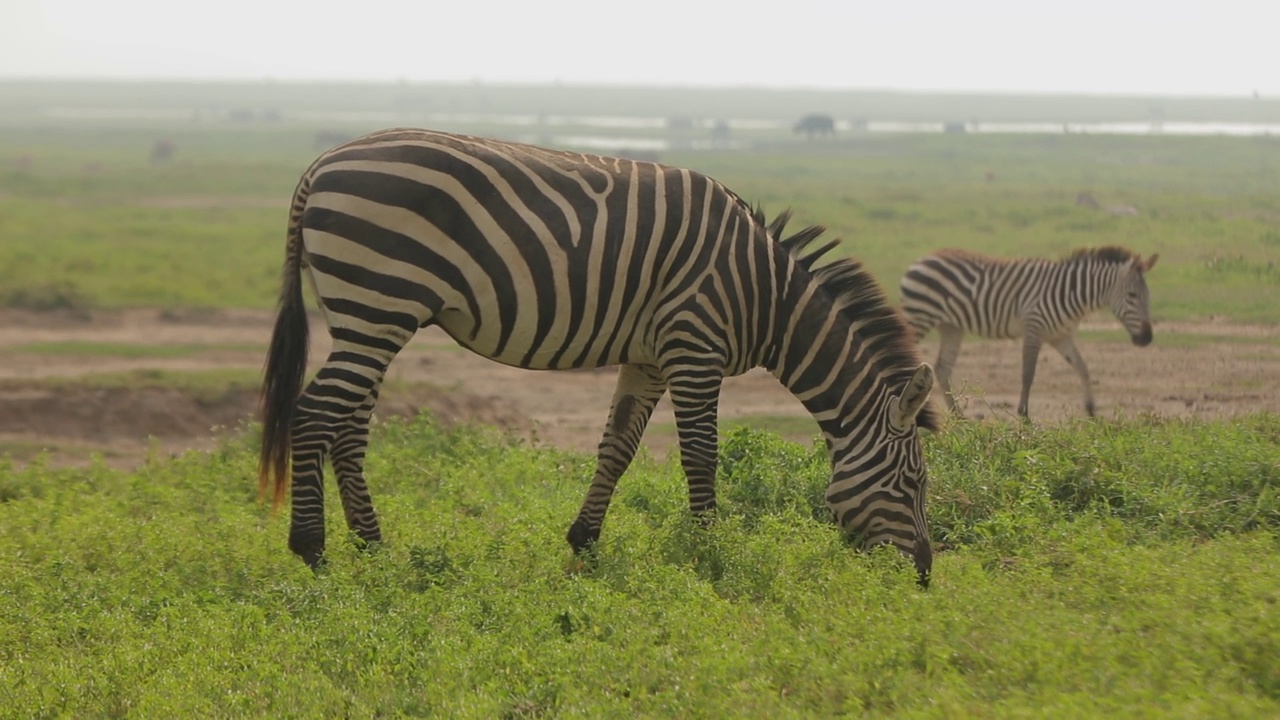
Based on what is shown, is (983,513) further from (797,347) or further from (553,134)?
(553,134)

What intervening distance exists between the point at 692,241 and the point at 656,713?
113 inches

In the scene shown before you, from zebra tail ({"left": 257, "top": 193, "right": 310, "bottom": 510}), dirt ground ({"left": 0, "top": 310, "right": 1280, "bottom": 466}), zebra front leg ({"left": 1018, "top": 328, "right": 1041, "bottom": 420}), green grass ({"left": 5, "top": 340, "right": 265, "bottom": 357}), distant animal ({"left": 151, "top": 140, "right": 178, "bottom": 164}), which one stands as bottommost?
distant animal ({"left": 151, "top": 140, "right": 178, "bottom": 164})

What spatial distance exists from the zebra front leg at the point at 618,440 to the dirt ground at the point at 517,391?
3431 millimetres

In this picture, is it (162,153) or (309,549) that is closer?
(309,549)

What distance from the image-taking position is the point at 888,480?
22.9 ft

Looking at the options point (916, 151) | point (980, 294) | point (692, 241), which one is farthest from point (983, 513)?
point (916, 151)

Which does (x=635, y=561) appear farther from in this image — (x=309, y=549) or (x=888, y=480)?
(x=309, y=549)

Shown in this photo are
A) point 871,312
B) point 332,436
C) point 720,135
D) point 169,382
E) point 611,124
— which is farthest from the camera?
point 611,124

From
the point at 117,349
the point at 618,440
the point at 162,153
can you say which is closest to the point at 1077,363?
the point at 618,440

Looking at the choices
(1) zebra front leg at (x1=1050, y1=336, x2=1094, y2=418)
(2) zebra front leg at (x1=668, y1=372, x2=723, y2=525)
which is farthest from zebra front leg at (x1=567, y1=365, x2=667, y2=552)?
(1) zebra front leg at (x1=1050, y1=336, x2=1094, y2=418)

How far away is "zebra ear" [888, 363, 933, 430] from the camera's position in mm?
6673

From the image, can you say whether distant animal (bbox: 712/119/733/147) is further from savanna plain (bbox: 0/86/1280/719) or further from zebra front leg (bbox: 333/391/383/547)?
zebra front leg (bbox: 333/391/383/547)

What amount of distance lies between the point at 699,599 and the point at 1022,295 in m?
8.86

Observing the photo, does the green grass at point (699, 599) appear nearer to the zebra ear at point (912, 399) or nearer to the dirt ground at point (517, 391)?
the zebra ear at point (912, 399)
